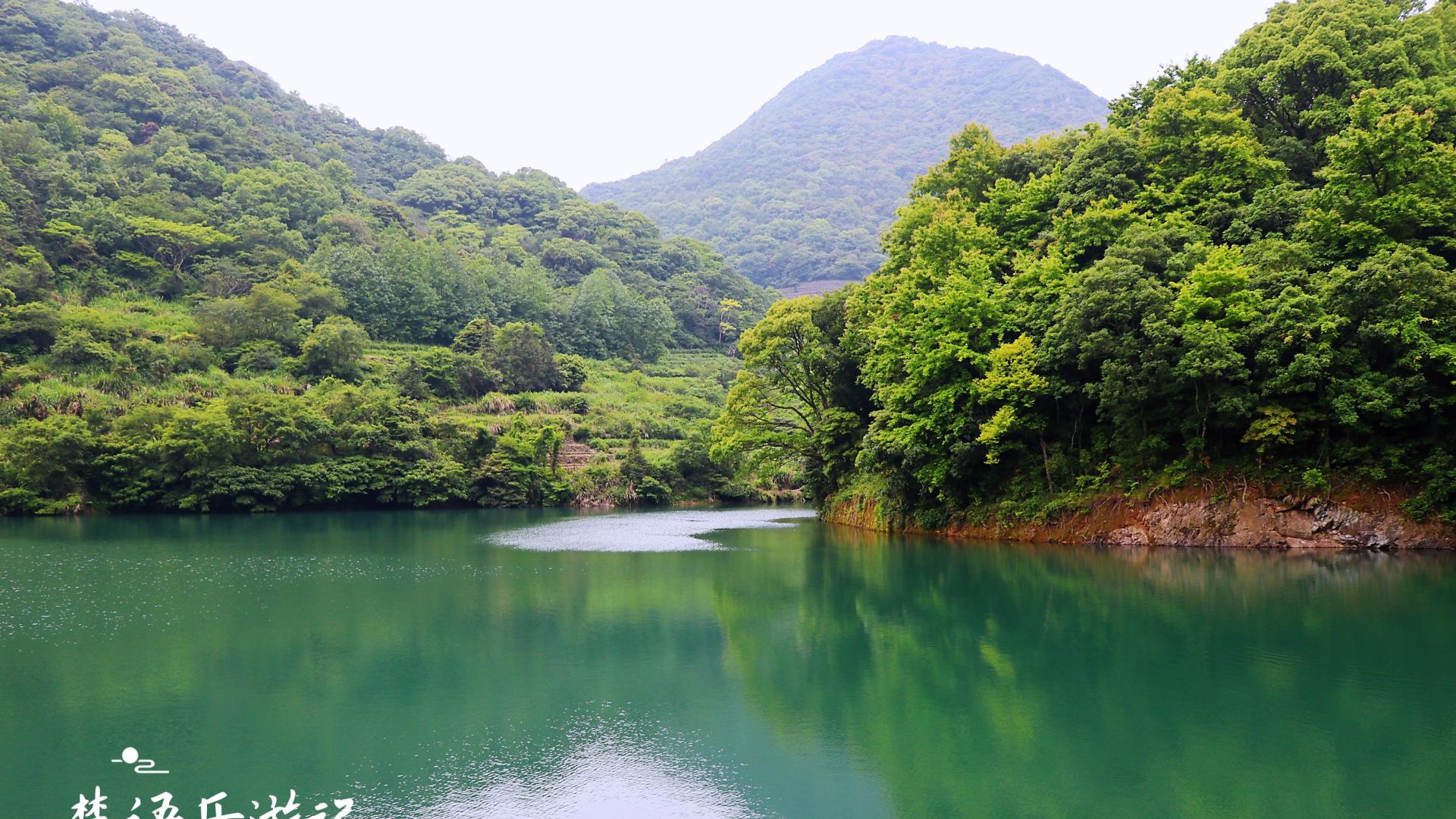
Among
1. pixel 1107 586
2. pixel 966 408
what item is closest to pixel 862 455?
pixel 966 408

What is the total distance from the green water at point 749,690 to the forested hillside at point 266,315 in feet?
74.9

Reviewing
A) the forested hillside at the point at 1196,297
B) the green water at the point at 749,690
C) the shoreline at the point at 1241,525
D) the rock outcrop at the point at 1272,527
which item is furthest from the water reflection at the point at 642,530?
the rock outcrop at the point at 1272,527

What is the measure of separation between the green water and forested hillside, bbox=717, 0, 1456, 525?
3.74m

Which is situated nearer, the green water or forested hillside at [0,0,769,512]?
the green water

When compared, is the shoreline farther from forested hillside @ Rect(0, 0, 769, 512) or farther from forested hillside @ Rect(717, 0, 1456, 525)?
forested hillside @ Rect(0, 0, 769, 512)

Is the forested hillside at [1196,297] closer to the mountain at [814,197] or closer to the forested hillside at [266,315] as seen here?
the forested hillside at [266,315]

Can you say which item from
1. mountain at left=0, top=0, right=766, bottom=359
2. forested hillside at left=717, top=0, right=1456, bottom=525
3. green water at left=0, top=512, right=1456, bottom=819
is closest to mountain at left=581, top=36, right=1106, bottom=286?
mountain at left=0, top=0, right=766, bottom=359

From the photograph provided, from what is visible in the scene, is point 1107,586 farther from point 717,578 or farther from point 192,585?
point 192,585

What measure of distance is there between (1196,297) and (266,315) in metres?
50.3

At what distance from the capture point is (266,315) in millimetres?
54094

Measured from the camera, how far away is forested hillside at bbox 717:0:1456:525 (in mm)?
20656

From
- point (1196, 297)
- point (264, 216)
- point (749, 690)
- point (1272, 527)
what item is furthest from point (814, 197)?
point (749, 690)

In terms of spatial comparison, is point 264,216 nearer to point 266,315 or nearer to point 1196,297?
point 266,315

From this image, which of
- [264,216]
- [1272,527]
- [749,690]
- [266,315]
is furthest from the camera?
[264,216]
